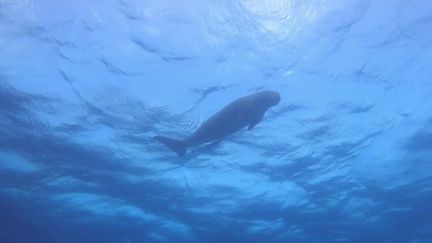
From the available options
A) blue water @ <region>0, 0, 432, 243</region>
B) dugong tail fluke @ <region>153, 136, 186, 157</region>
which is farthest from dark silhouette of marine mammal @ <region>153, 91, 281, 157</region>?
dugong tail fluke @ <region>153, 136, 186, 157</region>

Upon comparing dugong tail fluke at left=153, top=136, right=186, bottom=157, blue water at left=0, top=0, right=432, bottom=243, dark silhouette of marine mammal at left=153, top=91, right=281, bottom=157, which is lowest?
dark silhouette of marine mammal at left=153, top=91, right=281, bottom=157

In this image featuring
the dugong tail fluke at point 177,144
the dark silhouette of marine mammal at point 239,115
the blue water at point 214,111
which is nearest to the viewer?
the dark silhouette of marine mammal at point 239,115

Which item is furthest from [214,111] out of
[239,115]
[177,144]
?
[239,115]

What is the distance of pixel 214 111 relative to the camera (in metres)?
13.1

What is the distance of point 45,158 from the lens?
17344 mm

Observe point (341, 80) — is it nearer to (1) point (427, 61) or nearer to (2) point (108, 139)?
(1) point (427, 61)

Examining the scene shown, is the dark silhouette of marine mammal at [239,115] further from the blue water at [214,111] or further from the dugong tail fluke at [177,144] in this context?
the dugong tail fluke at [177,144]

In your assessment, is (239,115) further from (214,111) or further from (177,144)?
(214,111)

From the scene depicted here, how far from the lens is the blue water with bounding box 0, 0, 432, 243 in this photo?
1005 centimetres

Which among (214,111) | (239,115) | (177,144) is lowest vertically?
(239,115)

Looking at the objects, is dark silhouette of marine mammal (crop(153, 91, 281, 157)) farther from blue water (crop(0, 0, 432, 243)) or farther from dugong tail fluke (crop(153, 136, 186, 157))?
dugong tail fluke (crop(153, 136, 186, 157))

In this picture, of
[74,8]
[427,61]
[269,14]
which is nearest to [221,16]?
[269,14]

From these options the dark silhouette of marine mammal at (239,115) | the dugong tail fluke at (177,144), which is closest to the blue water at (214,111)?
the dark silhouette of marine mammal at (239,115)

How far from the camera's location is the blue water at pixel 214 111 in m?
10.0
